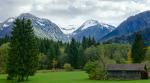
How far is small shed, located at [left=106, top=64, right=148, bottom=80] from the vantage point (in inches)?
3686

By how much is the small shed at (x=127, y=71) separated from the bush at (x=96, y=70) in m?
4.55

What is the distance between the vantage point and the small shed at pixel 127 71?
307 ft

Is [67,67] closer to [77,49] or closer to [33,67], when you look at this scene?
[77,49]

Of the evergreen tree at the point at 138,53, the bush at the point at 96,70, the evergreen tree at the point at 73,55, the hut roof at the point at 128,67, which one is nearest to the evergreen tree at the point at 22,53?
the bush at the point at 96,70

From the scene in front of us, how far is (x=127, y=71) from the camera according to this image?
95.8m

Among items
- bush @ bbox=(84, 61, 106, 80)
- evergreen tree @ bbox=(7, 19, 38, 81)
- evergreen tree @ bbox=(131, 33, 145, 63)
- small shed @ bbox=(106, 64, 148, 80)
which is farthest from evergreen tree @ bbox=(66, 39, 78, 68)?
evergreen tree @ bbox=(7, 19, 38, 81)

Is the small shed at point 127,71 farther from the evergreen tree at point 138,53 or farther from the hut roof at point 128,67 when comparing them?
the evergreen tree at point 138,53

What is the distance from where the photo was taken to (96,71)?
299 feet

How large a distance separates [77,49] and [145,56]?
37479 millimetres

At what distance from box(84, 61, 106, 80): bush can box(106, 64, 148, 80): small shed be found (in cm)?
455

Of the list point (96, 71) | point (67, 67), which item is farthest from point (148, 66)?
point (67, 67)

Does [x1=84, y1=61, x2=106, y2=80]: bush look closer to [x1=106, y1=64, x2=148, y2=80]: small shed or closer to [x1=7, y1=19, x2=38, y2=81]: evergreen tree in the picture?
[x1=106, y1=64, x2=148, y2=80]: small shed

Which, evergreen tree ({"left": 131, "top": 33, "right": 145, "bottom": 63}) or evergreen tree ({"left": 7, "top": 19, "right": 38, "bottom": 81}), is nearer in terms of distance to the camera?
evergreen tree ({"left": 7, "top": 19, "right": 38, "bottom": 81})

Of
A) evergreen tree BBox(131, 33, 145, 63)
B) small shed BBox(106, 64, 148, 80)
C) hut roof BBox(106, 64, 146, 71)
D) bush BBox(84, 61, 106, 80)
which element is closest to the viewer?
bush BBox(84, 61, 106, 80)
